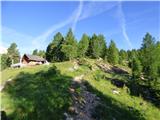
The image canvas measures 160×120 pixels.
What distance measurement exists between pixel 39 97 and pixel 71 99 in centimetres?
547

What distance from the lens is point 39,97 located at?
117ft

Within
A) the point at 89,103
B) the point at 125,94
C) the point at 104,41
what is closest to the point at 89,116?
the point at 89,103

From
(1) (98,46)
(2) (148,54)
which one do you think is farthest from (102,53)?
(2) (148,54)

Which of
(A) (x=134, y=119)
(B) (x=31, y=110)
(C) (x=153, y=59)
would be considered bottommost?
(A) (x=134, y=119)

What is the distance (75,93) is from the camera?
4253 cm

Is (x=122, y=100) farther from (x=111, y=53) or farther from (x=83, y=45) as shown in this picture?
(x=111, y=53)

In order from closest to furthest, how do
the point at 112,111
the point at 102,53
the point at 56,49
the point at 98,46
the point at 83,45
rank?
1. the point at 112,111
2. the point at 83,45
3. the point at 56,49
4. the point at 98,46
5. the point at 102,53

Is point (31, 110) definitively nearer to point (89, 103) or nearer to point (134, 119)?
point (89, 103)

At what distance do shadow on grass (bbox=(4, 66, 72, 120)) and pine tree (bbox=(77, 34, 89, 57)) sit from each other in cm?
4812

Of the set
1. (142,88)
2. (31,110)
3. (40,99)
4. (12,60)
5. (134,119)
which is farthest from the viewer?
(12,60)

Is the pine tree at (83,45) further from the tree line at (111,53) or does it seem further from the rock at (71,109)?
the rock at (71,109)

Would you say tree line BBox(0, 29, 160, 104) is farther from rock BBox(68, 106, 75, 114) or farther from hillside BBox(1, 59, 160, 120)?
rock BBox(68, 106, 75, 114)

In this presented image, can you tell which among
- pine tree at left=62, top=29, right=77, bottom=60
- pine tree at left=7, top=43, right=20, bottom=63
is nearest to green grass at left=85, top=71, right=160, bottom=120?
pine tree at left=62, top=29, right=77, bottom=60

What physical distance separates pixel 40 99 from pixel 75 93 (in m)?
8.92
